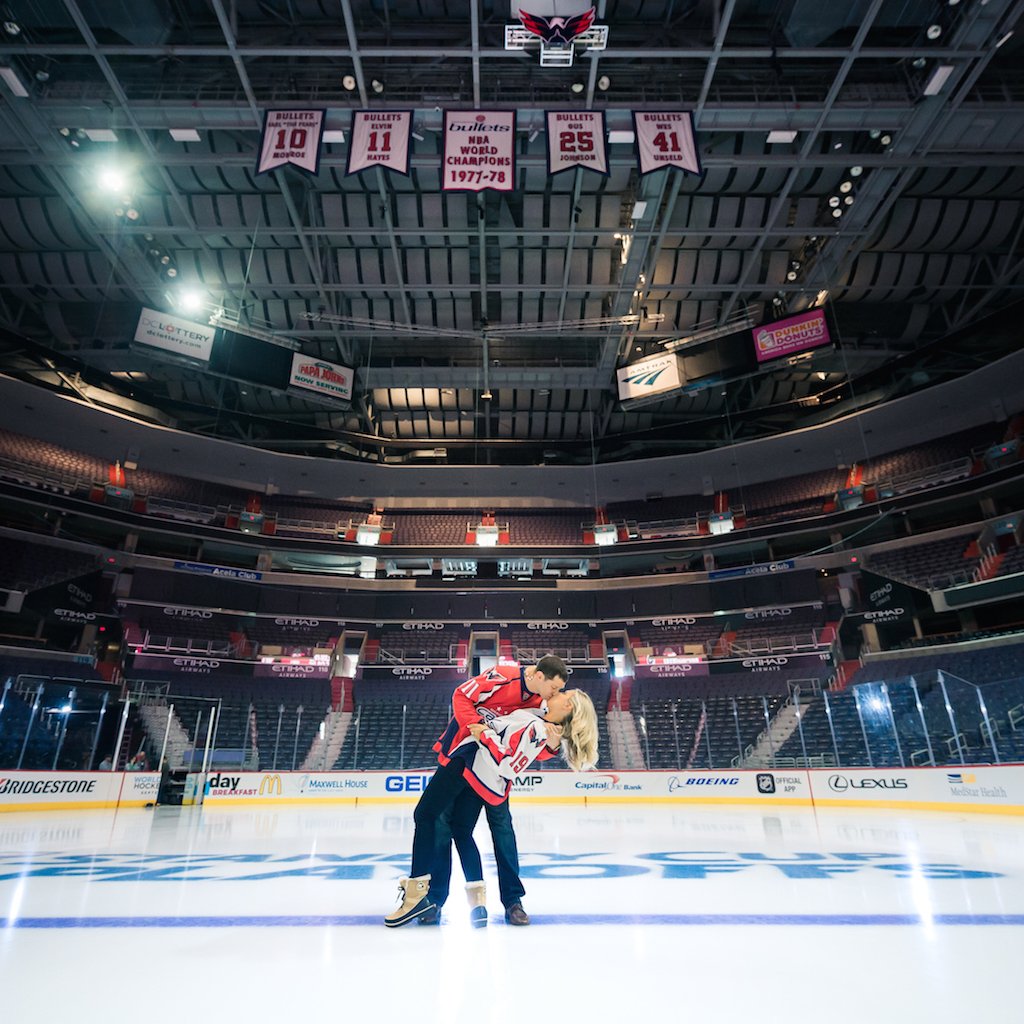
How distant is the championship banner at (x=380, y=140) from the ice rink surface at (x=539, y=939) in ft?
39.9

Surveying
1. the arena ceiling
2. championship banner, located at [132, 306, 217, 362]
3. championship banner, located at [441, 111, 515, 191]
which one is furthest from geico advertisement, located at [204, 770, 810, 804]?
championship banner, located at [441, 111, 515, 191]

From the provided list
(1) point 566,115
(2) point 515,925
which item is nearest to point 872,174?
(1) point 566,115

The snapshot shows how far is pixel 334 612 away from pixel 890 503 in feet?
81.7

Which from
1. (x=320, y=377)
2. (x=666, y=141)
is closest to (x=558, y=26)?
(x=666, y=141)

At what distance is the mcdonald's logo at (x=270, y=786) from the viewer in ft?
54.0

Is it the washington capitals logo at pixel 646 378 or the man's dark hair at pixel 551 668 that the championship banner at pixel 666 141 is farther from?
the man's dark hair at pixel 551 668

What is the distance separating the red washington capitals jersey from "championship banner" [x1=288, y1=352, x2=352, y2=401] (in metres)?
17.1

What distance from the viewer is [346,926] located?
3379 millimetres

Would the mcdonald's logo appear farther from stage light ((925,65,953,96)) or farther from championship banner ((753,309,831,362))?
stage light ((925,65,953,96))

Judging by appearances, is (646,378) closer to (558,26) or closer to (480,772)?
(558,26)

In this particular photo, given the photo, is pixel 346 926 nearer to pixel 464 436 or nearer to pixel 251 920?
pixel 251 920

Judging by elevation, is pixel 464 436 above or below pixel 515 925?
above

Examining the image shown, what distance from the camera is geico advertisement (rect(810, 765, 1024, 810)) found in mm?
10891

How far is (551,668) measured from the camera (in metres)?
3.48
